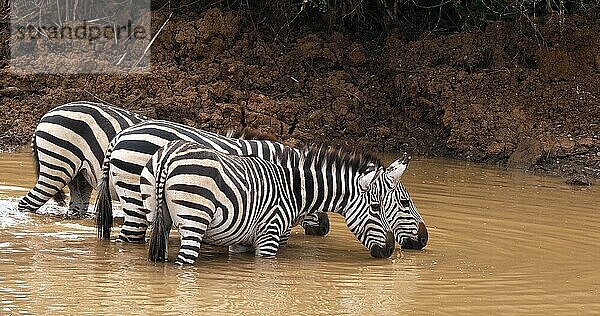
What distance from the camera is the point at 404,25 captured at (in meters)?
18.4

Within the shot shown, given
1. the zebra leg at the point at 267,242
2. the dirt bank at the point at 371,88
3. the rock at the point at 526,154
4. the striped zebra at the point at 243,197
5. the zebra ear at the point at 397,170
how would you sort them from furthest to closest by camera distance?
the dirt bank at the point at 371,88 → the rock at the point at 526,154 → the zebra ear at the point at 397,170 → the zebra leg at the point at 267,242 → the striped zebra at the point at 243,197

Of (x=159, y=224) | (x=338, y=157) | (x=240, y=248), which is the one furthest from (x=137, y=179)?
(x=338, y=157)

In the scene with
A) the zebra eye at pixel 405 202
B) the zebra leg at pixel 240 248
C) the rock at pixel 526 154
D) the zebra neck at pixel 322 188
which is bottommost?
the zebra leg at pixel 240 248

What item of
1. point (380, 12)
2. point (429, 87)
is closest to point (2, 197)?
point (429, 87)

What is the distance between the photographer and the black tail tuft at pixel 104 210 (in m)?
9.09

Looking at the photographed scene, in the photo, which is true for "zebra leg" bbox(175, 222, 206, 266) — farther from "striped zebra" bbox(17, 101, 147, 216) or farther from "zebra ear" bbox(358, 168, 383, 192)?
"striped zebra" bbox(17, 101, 147, 216)

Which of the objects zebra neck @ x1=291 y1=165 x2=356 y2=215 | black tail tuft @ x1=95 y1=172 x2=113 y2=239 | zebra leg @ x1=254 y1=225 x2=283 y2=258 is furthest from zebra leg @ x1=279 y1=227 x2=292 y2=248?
black tail tuft @ x1=95 y1=172 x2=113 y2=239

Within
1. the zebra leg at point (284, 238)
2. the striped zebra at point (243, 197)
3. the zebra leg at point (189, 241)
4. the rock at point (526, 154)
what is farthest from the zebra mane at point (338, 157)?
the rock at point (526, 154)

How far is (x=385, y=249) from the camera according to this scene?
9.11 metres

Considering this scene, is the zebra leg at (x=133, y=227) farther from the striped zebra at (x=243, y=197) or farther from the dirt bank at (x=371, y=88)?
the dirt bank at (x=371, y=88)

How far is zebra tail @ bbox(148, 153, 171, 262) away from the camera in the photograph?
8180mm

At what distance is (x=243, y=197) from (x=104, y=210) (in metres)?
1.39

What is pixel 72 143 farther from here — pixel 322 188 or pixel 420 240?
pixel 420 240

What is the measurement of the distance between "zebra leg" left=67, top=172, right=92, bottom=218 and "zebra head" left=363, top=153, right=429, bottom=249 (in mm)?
3186
